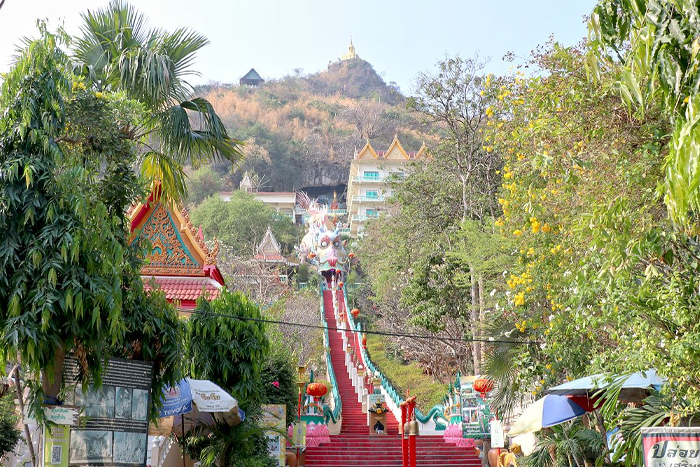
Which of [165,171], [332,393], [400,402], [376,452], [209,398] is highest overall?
[165,171]

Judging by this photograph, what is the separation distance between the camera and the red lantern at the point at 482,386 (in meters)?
16.5

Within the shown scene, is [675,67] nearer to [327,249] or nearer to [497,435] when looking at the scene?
[497,435]

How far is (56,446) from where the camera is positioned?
8461mm

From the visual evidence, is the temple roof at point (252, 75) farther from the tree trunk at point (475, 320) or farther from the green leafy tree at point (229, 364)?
the green leafy tree at point (229, 364)

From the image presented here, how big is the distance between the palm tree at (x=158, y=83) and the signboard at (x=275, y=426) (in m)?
5.10

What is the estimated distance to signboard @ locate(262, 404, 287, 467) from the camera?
1483 cm

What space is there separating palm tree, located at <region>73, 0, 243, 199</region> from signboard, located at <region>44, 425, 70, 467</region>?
148 inches

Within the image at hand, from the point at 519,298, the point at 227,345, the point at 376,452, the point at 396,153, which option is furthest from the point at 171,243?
the point at 396,153

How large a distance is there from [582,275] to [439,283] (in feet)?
45.0

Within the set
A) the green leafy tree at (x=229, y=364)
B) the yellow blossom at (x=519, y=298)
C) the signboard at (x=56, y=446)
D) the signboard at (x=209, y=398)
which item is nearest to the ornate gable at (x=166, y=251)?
the green leafy tree at (x=229, y=364)

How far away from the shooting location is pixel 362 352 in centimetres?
2983

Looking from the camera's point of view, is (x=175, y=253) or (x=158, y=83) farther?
(x=175, y=253)

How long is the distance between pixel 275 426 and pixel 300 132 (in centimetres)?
7443

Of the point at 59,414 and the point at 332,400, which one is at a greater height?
the point at 59,414
